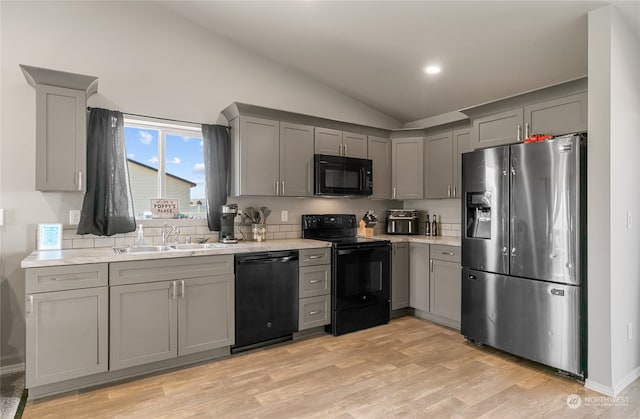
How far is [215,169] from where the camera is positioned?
351cm

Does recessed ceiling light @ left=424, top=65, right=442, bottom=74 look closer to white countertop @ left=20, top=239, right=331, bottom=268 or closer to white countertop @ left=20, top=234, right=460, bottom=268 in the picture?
white countertop @ left=20, top=234, right=460, bottom=268

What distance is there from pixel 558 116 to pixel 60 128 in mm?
3855

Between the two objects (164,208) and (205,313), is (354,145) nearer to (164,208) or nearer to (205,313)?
(164,208)

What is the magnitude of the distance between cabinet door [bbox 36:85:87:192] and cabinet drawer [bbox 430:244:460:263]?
3.30 meters

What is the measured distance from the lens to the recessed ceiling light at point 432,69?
349 cm

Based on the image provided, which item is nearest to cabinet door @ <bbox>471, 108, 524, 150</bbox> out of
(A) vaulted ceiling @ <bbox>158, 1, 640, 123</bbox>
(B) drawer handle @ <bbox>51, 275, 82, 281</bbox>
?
(A) vaulted ceiling @ <bbox>158, 1, 640, 123</bbox>

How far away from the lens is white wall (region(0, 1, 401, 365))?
2.73m

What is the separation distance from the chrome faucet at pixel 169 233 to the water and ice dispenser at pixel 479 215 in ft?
8.82

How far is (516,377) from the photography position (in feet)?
8.71

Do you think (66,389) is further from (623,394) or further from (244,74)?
(623,394)

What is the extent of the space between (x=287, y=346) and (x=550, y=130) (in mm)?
2939

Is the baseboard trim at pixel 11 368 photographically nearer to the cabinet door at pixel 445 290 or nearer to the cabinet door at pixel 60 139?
→ the cabinet door at pixel 60 139

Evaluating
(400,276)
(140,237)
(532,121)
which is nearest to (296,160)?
(140,237)

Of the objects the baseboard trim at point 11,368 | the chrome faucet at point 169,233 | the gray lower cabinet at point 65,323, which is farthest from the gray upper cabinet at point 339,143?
the baseboard trim at point 11,368
